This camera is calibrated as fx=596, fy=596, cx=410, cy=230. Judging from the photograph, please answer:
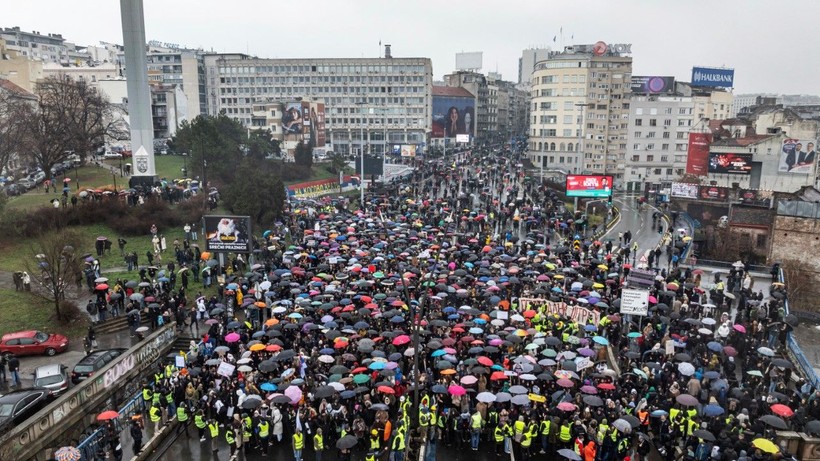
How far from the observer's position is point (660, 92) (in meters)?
89.3

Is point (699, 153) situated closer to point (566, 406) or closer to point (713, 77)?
point (713, 77)

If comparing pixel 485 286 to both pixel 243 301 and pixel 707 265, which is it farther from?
pixel 707 265

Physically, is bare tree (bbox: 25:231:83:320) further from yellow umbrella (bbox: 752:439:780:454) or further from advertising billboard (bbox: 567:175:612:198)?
advertising billboard (bbox: 567:175:612:198)

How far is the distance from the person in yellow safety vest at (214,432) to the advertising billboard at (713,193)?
51.7 metres

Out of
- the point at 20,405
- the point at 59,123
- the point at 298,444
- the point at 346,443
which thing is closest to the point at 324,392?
the point at 298,444

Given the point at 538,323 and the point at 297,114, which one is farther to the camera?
the point at 297,114

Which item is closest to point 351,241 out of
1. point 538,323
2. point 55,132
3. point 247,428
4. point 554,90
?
point 538,323

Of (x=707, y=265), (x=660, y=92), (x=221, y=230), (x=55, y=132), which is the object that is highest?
(x=660, y=92)

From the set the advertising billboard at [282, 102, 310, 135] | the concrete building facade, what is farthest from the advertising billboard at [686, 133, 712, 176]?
the advertising billboard at [282, 102, 310, 135]

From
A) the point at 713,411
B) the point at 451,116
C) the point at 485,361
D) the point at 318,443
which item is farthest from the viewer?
the point at 451,116

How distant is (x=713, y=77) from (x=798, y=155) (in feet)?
117

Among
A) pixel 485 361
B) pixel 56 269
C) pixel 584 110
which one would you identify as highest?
pixel 584 110

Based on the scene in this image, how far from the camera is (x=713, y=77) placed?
9156 centimetres

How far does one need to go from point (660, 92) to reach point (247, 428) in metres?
88.7
